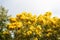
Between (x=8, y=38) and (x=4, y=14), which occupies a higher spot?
(x=4, y=14)

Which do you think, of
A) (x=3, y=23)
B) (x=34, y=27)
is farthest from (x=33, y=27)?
(x=3, y=23)

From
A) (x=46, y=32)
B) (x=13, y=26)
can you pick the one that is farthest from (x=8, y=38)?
(x=46, y=32)

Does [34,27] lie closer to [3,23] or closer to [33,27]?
[33,27]

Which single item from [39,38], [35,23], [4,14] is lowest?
[39,38]

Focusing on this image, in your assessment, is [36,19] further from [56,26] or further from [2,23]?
[2,23]

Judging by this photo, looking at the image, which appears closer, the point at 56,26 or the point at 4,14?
the point at 56,26
